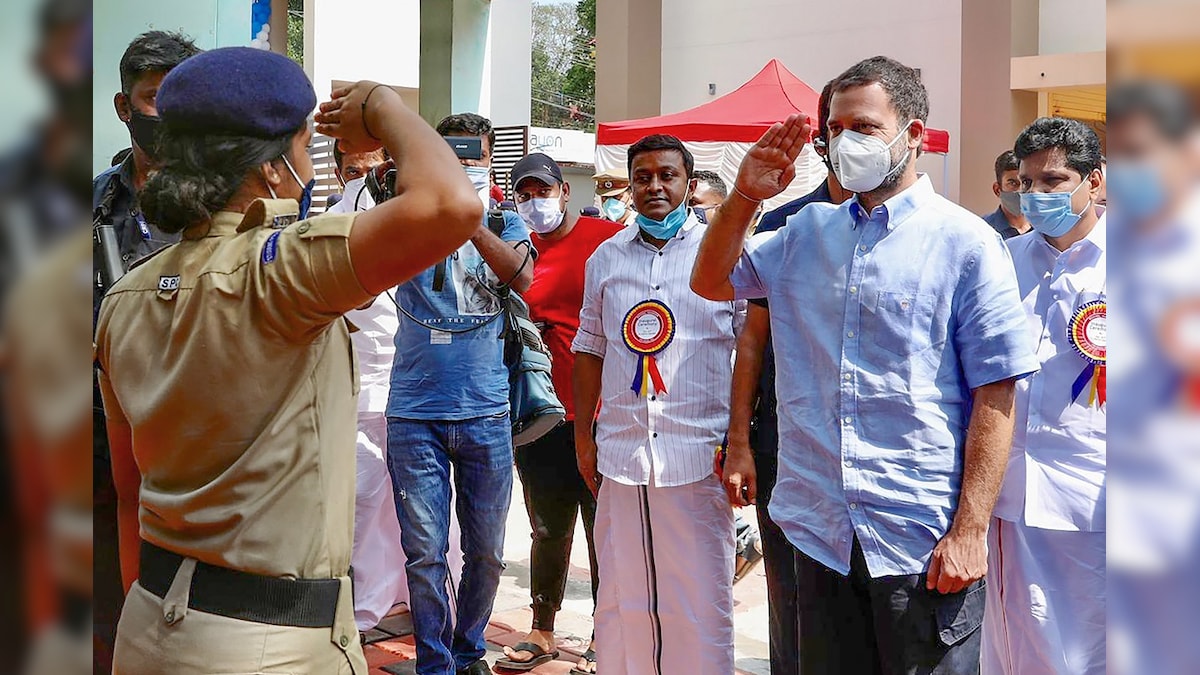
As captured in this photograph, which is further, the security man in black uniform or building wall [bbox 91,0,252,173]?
building wall [bbox 91,0,252,173]

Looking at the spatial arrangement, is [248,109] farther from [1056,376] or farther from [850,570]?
[1056,376]

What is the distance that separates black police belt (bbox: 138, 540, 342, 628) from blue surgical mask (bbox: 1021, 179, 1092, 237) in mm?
2792

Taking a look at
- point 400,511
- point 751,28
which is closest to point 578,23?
point 751,28

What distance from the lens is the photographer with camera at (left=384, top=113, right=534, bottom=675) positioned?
4430 millimetres

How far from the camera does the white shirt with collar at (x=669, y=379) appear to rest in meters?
3.89

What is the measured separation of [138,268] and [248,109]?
15.3 inches

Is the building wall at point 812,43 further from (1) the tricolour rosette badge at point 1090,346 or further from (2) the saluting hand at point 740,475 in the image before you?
(2) the saluting hand at point 740,475

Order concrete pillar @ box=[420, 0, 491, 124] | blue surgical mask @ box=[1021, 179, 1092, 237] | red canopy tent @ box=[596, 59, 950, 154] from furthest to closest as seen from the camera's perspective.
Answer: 1. red canopy tent @ box=[596, 59, 950, 154]
2. concrete pillar @ box=[420, 0, 491, 124]
3. blue surgical mask @ box=[1021, 179, 1092, 237]

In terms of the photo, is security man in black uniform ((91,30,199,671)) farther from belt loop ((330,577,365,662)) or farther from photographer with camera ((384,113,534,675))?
photographer with camera ((384,113,534,675))

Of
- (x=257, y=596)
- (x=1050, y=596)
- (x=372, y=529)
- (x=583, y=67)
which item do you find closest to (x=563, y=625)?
(x=372, y=529)

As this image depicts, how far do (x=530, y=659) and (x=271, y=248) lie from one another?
11.4 feet

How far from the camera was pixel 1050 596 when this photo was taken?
3.64 m

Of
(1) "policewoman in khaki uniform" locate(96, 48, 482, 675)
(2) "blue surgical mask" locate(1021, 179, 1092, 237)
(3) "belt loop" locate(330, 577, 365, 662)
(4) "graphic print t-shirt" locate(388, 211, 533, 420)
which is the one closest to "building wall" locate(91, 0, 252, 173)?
(4) "graphic print t-shirt" locate(388, 211, 533, 420)

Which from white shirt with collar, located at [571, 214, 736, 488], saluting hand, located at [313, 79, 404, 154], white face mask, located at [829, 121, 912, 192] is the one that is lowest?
white shirt with collar, located at [571, 214, 736, 488]
